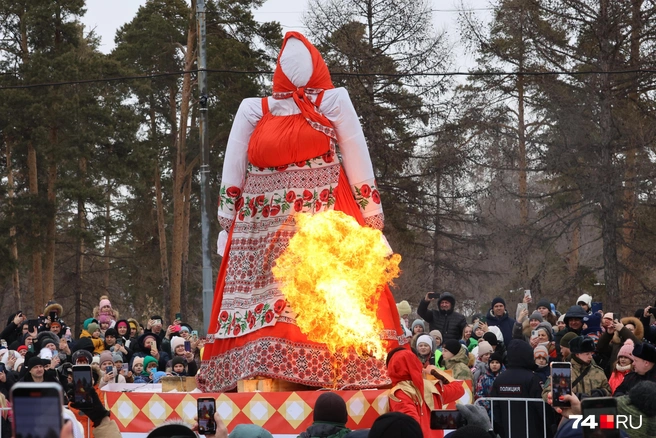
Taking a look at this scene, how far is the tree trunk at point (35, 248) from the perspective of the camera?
101 feet

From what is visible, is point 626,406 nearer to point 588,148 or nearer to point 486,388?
point 486,388

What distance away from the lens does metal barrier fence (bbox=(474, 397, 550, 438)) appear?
9797mm

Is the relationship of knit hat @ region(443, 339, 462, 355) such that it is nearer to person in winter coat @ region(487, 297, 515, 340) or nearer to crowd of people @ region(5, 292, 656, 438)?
crowd of people @ region(5, 292, 656, 438)

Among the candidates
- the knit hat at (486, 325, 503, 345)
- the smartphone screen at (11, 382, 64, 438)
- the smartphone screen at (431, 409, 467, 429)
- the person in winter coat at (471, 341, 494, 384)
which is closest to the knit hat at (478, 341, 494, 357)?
the person in winter coat at (471, 341, 494, 384)

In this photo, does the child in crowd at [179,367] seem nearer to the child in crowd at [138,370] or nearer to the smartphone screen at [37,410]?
the child in crowd at [138,370]

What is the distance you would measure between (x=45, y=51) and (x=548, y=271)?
1567 centimetres

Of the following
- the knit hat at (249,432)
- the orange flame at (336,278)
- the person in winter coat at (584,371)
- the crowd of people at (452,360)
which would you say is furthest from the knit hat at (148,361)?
the knit hat at (249,432)

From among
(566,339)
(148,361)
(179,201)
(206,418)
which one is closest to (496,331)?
(566,339)

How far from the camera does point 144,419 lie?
9312mm

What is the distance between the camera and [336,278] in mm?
8555

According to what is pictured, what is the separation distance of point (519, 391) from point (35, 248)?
23.3 metres

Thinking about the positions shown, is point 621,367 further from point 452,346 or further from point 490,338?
point 490,338

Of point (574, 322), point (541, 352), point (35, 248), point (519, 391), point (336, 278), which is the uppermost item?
point (35, 248)

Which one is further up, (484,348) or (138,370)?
(484,348)
